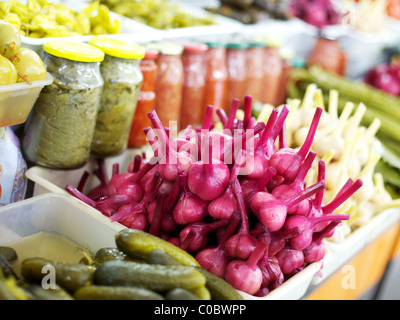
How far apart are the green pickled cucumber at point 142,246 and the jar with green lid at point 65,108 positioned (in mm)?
480

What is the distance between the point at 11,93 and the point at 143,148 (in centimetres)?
71

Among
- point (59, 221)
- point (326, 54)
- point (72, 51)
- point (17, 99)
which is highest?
point (72, 51)

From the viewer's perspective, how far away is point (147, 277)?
→ 92 centimetres

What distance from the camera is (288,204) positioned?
1161 mm

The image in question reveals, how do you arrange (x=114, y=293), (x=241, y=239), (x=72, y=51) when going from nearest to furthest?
(x=114, y=293) → (x=241, y=239) → (x=72, y=51)

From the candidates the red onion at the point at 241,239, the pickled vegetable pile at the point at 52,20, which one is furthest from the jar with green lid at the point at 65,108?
the red onion at the point at 241,239

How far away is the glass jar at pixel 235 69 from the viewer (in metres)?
2.22

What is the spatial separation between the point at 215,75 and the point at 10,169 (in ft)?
3.31

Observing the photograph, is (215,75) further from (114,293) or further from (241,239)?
(114,293)

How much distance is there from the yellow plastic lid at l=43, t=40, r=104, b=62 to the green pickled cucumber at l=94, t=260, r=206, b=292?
0.64 m

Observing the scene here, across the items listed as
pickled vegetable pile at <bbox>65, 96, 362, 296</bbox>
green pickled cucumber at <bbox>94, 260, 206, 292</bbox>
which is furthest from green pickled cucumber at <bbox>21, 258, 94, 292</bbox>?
pickled vegetable pile at <bbox>65, 96, 362, 296</bbox>

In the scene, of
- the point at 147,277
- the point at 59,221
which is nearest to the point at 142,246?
the point at 147,277

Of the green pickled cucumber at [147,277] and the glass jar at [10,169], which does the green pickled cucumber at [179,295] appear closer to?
the green pickled cucumber at [147,277]
